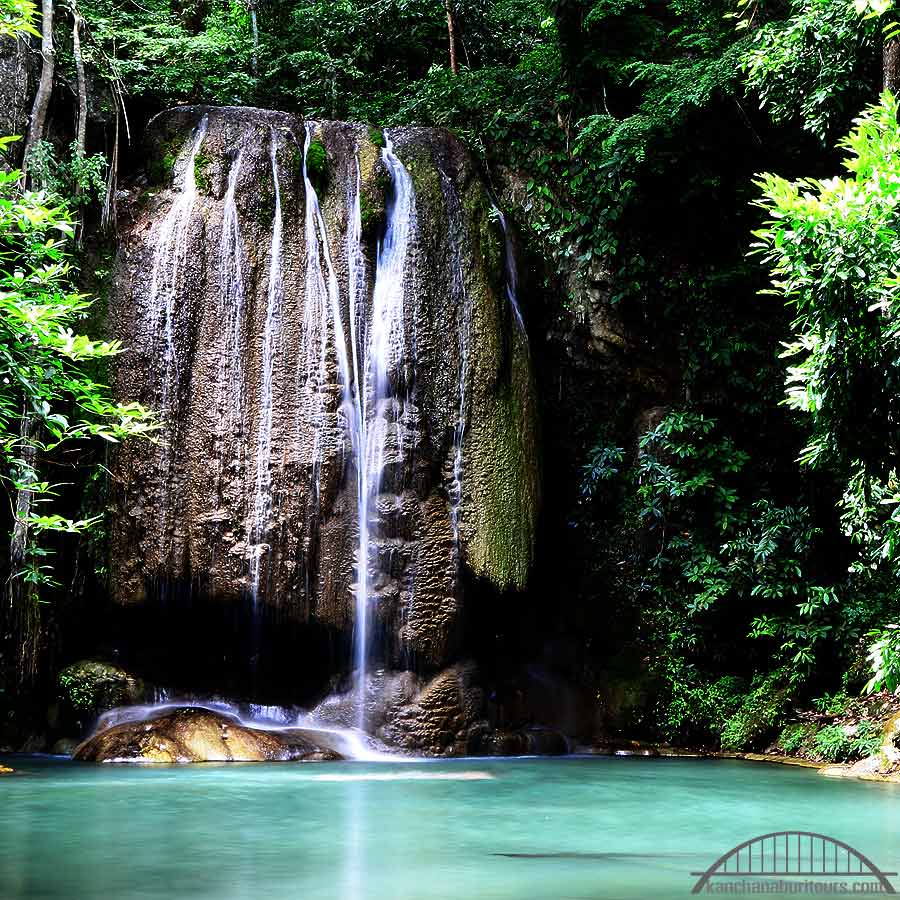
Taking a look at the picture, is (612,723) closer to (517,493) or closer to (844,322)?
(517,493)

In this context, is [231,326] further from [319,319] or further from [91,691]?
[91,691]

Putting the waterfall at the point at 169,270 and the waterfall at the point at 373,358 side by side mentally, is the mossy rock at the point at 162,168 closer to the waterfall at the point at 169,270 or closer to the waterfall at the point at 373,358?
the waterfall at the point at 169,270

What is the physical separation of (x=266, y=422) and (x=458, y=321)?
2.42m

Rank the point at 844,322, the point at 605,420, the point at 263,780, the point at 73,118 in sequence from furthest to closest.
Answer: the point at 605,420 < the point at 73,118 < the point at 263,780 < the point at 844,322

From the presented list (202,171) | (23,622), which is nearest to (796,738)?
(23,622)

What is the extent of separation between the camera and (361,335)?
1163cm

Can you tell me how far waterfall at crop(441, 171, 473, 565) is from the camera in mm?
11477

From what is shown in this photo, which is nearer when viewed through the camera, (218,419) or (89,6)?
(218,419)

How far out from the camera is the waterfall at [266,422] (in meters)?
11.0

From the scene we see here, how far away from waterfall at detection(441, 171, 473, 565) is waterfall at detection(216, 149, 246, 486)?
231 centimetres

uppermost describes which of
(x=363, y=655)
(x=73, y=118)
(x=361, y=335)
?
(x=73, y=118)

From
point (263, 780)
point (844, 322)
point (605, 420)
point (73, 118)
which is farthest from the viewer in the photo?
point (605, 420)

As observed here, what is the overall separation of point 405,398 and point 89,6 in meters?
6.97

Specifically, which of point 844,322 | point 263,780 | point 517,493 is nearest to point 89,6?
point 517,493
